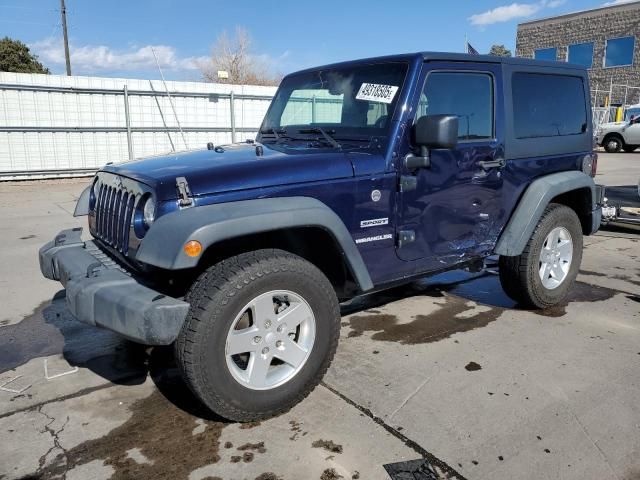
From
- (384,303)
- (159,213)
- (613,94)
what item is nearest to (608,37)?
(613,94)

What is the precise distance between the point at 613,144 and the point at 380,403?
24721 mm

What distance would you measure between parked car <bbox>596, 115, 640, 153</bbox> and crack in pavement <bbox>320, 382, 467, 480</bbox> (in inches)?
920

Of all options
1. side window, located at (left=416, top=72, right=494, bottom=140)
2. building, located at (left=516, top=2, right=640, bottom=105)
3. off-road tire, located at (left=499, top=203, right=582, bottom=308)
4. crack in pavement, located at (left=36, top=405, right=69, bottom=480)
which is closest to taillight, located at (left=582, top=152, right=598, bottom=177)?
off-road tire, located at (left=499, top=203, right=582, bottom=308)

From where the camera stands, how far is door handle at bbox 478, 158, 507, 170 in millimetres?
3639

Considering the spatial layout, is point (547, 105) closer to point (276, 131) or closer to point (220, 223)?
point (276, 131)

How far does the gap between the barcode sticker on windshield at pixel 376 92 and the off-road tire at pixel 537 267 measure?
5.63ft

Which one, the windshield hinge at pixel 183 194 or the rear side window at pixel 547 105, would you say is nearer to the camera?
the windshield hinge at pixel 183 194

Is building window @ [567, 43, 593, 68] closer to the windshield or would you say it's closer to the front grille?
the windshield

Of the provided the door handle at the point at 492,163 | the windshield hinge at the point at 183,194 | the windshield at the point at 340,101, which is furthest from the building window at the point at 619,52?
the windshield hinge at the point at 183,194

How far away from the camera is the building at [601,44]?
32.4m

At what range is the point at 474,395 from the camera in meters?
3.05

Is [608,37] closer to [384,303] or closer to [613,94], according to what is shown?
[613,94]

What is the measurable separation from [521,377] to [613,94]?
3610 cm

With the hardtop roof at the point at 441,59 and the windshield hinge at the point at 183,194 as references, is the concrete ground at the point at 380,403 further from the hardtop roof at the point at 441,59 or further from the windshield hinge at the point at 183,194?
the hardtop roof at the point at 441,59
